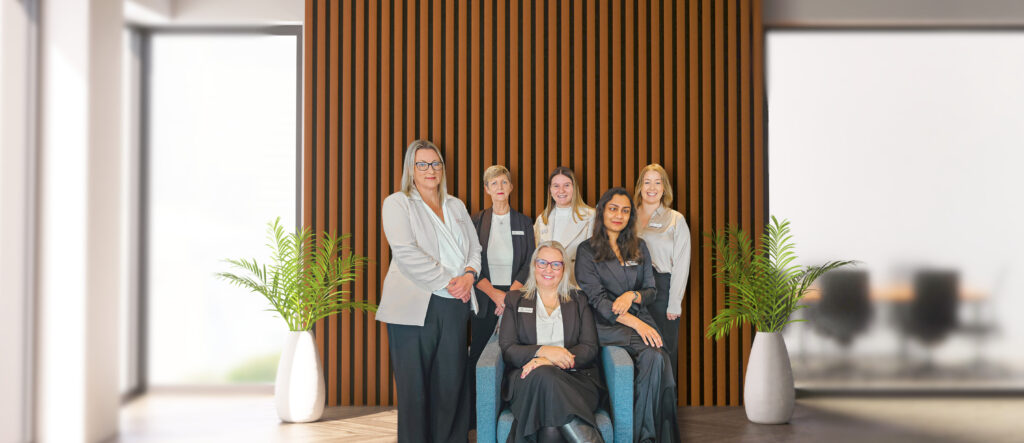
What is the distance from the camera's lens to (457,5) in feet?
17.8

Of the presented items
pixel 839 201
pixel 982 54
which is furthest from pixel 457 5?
pixel 982 54

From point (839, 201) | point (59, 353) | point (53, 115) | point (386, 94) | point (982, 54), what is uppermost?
point (982, 54)

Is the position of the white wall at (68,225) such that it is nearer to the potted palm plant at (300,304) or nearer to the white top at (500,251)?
the potted palm plant at (300,304)

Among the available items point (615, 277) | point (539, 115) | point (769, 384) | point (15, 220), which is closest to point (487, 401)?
point (615, 277)

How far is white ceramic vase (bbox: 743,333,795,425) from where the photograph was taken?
468 cm

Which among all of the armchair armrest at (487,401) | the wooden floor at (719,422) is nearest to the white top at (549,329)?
the armchair armrest at (487,401)

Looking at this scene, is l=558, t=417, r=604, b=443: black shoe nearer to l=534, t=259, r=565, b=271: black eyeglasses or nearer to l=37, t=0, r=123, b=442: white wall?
l=534, t=259, r=565, b=271: black eyeglasses

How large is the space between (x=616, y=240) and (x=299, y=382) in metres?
2.28

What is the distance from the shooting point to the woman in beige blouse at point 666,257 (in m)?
4.59

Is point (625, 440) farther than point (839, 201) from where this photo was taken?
No

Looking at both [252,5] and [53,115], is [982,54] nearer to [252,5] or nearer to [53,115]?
[252,5]

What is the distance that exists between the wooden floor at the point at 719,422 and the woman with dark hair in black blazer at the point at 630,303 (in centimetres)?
69

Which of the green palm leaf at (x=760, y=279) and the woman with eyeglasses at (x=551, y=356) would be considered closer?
the woman with eyeglasses at (x=551, y=356)

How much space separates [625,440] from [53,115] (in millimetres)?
3759
